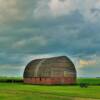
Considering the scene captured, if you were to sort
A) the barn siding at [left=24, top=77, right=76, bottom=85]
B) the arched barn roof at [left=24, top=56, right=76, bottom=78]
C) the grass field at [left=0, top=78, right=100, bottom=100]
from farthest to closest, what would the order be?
the arched barn roof at [left=24, top=56, right=76, bottom=78], the barn siding at [left=24, top=77, right=76, bottom=85], the grass field at [left=0, top=78, right=100, bottom=100]

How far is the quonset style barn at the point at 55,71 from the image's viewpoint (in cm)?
9981

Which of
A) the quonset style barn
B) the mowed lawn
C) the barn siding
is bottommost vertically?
the mowed lawn

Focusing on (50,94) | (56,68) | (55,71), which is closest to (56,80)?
(55,71)

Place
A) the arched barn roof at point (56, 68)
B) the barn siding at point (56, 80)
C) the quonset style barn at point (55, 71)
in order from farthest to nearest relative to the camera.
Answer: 1. the arched barn roof at point (56, 68)
2. the quonset style barn at point (55, 71)
3. the barn siding at point (56, 80)

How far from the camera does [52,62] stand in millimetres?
101188

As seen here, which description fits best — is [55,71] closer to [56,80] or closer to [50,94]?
[56,80]

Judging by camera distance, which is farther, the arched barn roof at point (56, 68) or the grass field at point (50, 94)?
the arched barn roof at point (56, 68)

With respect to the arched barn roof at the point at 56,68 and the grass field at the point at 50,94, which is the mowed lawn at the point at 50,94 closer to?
the grass field at the point at 50,94

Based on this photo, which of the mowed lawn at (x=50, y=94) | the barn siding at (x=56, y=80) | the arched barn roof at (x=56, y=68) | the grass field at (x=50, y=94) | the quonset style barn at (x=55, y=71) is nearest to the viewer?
the mowed lawn at (x=50, y=94)

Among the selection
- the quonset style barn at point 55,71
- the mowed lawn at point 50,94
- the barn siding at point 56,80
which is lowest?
the mowed lawn at point 50,94

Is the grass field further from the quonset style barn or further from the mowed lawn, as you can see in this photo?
the quonset style barn

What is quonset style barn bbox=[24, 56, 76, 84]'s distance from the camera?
327 ft

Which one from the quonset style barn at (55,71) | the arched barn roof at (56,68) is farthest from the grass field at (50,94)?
the arched barn roof at (56,68)

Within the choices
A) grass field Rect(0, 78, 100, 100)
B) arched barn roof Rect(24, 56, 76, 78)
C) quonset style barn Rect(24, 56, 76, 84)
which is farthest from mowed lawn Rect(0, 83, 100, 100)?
arched barn roof Rect(24, 56, 76, 78)
